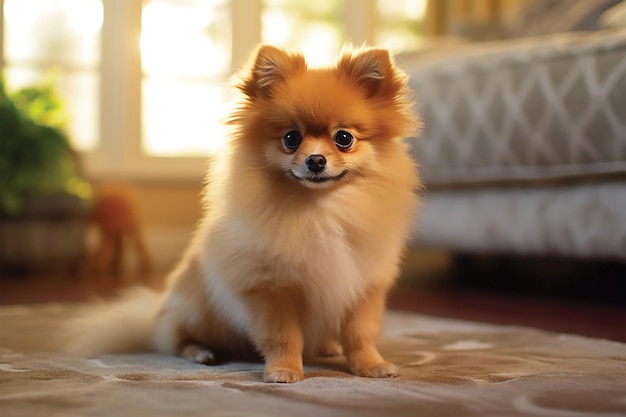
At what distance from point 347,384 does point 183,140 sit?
3.21m

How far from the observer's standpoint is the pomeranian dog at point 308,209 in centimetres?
152

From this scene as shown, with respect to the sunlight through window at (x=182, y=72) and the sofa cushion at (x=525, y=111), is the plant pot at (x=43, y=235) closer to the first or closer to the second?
the sunlight through window at (x=182, y=72)

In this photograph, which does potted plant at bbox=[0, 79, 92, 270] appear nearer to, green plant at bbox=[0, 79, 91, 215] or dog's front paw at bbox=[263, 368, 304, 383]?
green plant at bbox=[0, 79, 91, 215]

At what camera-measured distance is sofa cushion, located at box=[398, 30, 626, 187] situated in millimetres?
2408

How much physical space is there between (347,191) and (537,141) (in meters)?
1.26

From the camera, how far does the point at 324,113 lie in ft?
4.95

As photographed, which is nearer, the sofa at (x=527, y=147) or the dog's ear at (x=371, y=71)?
the dog's ear at (x=371, y=71)

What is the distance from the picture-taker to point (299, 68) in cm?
161

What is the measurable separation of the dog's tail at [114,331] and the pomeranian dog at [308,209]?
0.25 m

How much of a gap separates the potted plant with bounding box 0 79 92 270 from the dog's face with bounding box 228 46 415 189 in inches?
86.4

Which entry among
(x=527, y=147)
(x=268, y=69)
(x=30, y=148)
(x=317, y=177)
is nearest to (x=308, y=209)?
(x=317, y=177)

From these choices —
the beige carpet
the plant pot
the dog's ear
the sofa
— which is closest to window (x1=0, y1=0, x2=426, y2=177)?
the plant pot

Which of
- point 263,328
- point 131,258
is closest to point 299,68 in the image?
point 263,328

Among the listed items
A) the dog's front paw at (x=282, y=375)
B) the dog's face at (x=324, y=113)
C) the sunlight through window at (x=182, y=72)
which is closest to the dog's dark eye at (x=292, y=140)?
the dog's face at (x=324, y=113)
